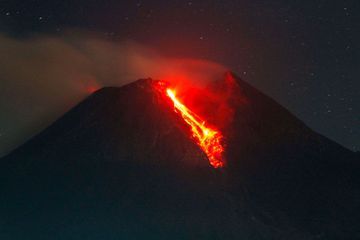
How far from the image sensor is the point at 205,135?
8238 centimetres

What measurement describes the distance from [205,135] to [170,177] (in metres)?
13.5

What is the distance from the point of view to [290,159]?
273 ft

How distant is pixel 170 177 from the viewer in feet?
232

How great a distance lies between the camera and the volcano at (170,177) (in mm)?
61562

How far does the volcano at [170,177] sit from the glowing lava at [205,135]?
3.57 feet

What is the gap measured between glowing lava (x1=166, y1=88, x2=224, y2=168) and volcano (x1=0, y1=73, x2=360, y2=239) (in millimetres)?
1089

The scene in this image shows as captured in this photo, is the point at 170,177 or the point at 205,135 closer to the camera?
the point at 170,177

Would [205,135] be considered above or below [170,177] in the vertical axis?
below

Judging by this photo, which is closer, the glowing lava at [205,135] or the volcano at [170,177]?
the volcano at [170,177]

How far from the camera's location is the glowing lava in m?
77.6

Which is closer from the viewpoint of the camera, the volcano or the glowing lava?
the volcano

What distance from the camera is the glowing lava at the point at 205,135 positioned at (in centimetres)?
7762

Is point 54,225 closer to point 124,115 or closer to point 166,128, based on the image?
point 166,128

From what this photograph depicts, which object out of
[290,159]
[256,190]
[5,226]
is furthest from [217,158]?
[5,226]
